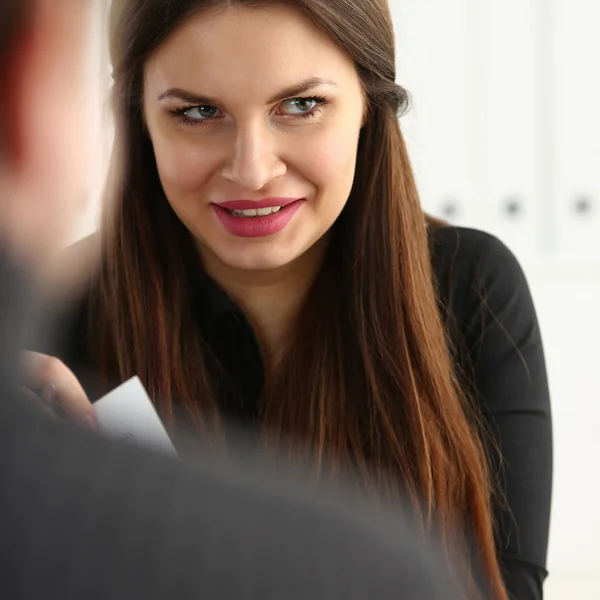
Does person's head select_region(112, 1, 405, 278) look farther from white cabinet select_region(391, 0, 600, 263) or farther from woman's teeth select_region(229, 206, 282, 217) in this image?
white cabinet select_region(391, 0, 600, 263)

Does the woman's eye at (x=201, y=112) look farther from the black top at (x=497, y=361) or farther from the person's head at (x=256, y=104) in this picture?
the black top at (x=497, y=361)

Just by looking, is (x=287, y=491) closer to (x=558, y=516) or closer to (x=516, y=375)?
(x=516, y=375)

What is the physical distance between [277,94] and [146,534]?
2.55ft

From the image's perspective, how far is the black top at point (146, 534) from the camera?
29 centimetres

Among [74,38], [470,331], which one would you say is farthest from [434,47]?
[74,38]

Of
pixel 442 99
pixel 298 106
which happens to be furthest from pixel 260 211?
pixel 442 99

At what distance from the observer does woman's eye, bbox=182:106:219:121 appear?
1.05 meters

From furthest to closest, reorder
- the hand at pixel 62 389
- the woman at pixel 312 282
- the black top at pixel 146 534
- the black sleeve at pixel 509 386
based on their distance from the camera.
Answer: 1. the black sleeve at pixel 509 386
2. the woman at pixel 312 282
3. the hand at pixel 62 389
4. the black top at pixel 146 534

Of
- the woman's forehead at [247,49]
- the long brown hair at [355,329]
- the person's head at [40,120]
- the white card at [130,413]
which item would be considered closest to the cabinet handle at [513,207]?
the long brown hair at [355,329]

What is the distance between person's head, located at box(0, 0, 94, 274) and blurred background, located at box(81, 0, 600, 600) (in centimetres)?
178

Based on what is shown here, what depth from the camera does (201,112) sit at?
1.06 meters

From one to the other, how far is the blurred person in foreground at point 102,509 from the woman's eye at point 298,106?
0.73 m

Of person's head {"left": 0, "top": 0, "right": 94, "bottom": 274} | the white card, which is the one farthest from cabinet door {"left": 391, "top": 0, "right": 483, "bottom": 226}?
person's head {"left": 0, "top": 0, "right": 94, "bottom": 274}

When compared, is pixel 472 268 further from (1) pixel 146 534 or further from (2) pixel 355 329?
(1) pixel 146 534
